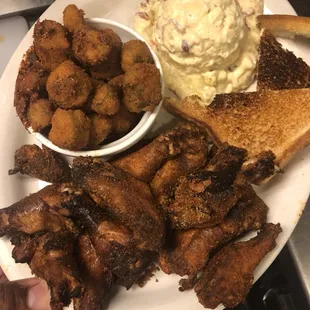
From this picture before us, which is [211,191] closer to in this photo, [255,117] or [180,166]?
[180,166]

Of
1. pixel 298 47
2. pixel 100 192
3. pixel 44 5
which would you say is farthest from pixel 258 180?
pixel 44 5

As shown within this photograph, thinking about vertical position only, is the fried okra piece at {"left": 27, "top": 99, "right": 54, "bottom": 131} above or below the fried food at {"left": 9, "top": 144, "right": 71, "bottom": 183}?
above

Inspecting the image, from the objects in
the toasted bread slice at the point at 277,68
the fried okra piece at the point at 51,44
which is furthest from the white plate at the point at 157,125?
the fried okra piece at the point at 51,44

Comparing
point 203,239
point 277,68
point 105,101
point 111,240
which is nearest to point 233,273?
point 203,239

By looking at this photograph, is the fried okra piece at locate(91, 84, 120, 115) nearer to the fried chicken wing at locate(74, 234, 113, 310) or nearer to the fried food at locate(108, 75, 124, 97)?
the fried food at locate(108, 75, 124, 97)

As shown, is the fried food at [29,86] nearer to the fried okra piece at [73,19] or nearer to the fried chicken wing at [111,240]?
the fried okra piece at [73,19]

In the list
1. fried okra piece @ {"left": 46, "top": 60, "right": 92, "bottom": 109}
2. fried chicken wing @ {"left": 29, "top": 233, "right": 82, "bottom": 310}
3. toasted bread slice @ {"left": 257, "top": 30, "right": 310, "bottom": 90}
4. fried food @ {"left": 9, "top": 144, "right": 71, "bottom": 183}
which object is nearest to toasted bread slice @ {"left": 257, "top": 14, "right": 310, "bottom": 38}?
toasted bread slice @ {"left": 257, "top": 30, "right": 310, "bottom": 90}

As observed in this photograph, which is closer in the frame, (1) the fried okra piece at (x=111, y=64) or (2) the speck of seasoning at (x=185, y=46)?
(1) the fried okra piece at (x=111, y=64)
